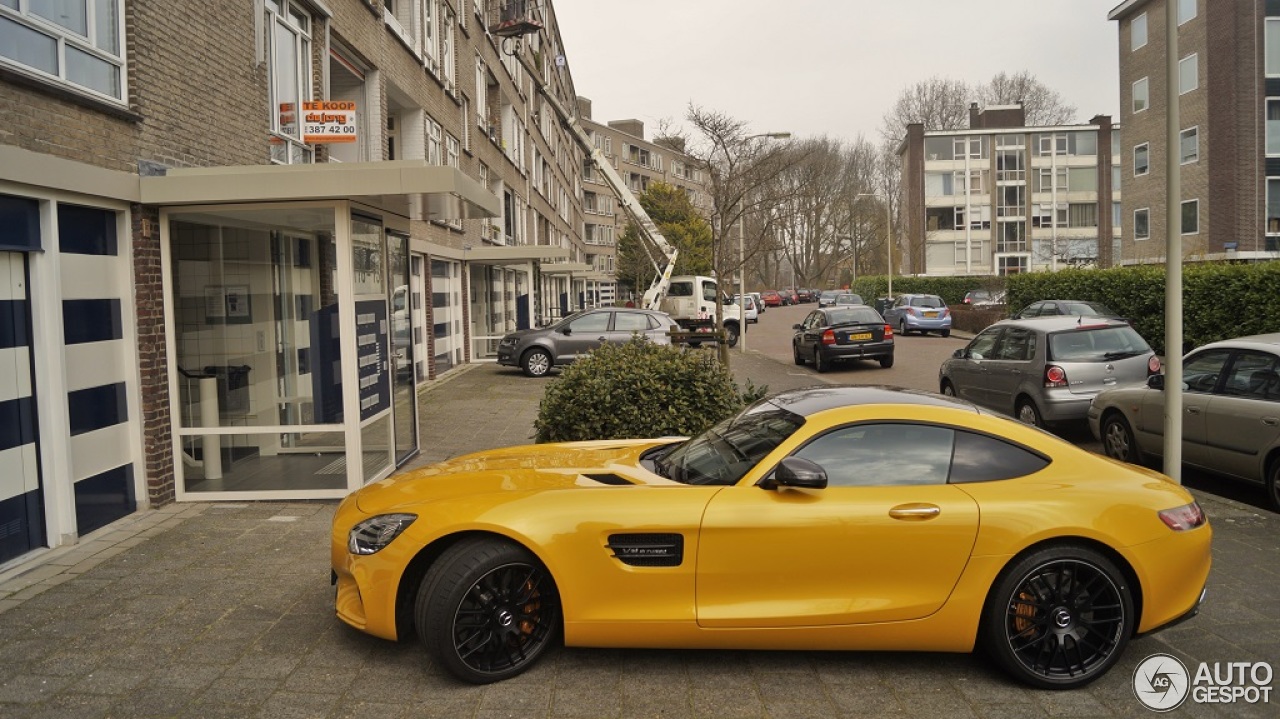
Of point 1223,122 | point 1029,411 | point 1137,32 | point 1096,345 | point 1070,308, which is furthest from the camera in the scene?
point 1137,32

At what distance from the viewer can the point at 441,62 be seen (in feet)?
69.1

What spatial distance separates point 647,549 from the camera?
4.06 meters

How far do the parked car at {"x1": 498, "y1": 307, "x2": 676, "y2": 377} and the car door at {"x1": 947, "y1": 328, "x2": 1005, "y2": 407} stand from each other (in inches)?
286

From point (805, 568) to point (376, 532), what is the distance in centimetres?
198

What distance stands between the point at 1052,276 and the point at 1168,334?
22.4m

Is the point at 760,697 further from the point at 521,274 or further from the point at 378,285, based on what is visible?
the point at 521,274

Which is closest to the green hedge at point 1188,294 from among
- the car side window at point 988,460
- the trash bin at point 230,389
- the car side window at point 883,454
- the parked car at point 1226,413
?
the parked car at point 1226,413

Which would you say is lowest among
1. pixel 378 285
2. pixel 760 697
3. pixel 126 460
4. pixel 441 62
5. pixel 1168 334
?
pixel 760 697

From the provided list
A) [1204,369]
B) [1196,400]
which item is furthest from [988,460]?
[1204,369]

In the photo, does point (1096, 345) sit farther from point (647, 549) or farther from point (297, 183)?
point (297, 183)

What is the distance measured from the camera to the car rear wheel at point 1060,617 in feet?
13.2

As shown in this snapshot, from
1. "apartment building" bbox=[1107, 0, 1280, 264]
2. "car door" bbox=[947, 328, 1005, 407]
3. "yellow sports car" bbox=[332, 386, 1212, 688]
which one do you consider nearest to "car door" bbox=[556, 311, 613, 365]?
"car door" bbox=[947, 328, 1005, 407]

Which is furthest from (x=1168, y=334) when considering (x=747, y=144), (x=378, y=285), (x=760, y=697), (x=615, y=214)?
(x=615, y=214)

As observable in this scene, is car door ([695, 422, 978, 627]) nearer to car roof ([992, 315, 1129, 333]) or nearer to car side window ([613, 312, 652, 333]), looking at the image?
car roof ([992, 315, 1129, 333])
